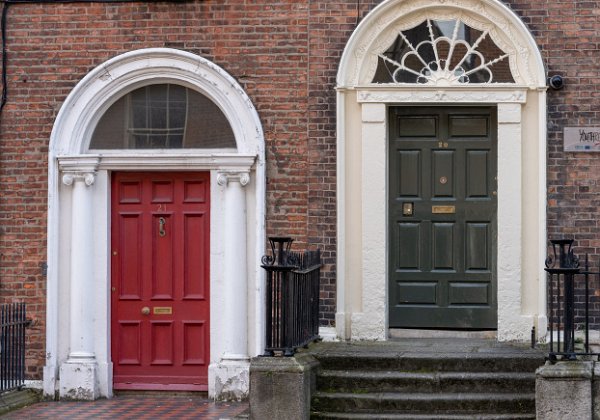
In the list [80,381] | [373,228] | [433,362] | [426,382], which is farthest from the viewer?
[80,381]

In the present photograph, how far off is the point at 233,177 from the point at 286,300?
222 centimetres

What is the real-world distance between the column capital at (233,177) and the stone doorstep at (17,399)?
2.94 m

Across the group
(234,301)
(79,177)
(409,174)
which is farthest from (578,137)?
(79,177)

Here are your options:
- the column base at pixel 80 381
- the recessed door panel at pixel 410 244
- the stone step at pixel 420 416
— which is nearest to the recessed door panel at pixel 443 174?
the recessed door panel at pixel 410 244

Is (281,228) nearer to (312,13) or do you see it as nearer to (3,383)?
(312,13)

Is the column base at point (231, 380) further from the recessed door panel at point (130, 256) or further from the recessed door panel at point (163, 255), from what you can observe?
the recessed door panel at point (130, 256)

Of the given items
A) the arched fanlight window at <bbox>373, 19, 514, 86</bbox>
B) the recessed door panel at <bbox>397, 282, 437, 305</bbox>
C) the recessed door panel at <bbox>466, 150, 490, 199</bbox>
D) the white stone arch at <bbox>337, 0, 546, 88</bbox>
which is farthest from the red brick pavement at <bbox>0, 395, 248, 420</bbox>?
the arched fanlight window at <bbox>373, 19, 514, 86</bbox>

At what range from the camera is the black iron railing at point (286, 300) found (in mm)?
10438

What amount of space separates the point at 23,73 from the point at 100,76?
84 cm

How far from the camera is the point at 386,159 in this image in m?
12.1

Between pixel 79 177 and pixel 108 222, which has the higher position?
pixel 79 177

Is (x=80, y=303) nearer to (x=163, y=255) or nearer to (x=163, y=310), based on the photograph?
(x=163, y=310)

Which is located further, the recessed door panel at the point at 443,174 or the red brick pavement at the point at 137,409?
the recessed door panel at the point at 443,174

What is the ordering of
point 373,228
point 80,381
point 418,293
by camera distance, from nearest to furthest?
point 373,228
point 418,293
point 80,381
